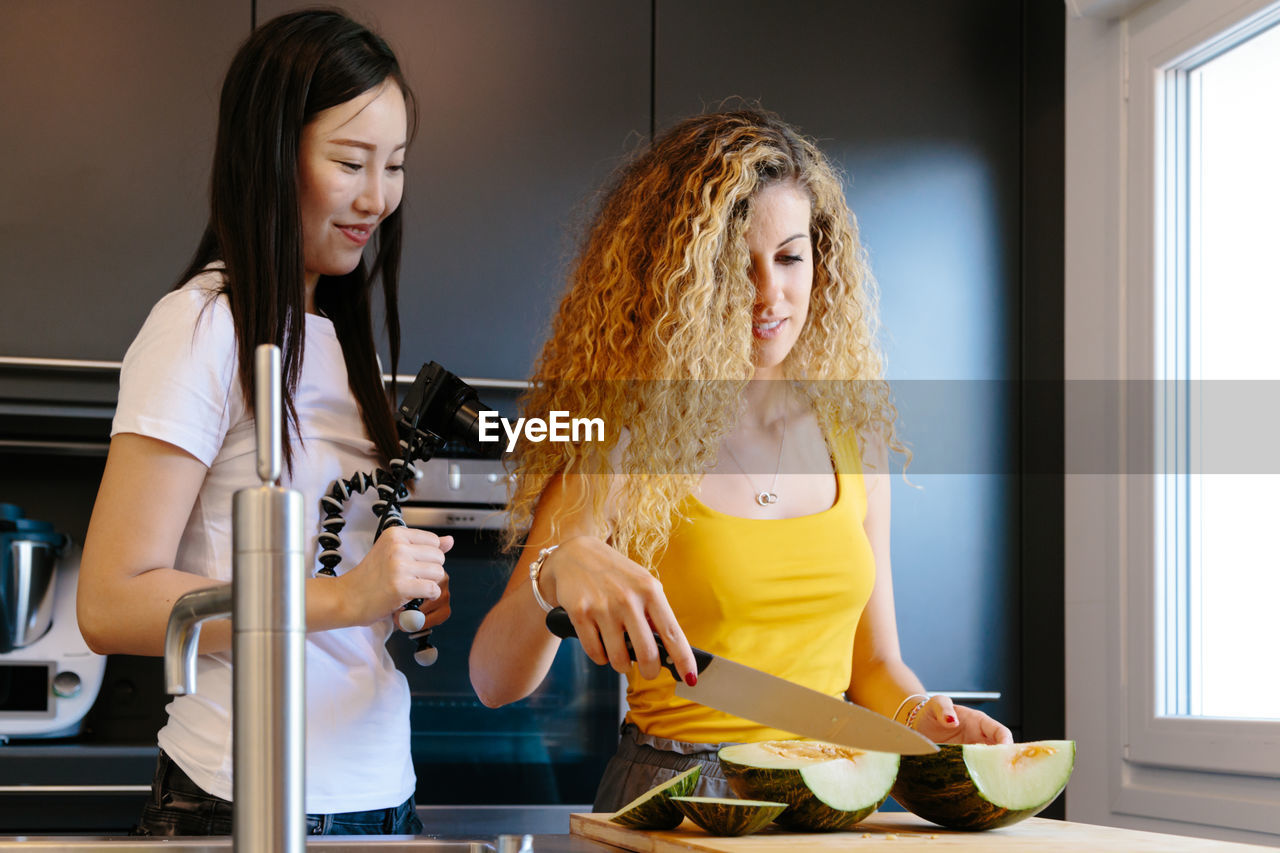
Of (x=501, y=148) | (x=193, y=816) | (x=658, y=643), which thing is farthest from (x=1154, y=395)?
(x=193, y=816)

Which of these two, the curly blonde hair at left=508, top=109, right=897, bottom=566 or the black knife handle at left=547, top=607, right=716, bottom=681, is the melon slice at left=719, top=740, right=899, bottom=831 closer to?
the black knife handle at left=547, top=607, right=716, bottom=681

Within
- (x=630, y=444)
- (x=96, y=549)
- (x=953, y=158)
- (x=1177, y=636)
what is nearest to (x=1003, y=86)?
(x=953, y=158)

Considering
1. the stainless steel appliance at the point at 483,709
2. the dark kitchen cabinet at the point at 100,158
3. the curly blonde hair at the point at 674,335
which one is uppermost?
the dark kitchen cabinet at the point at 100,158

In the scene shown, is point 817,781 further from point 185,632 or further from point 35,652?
point 35,652

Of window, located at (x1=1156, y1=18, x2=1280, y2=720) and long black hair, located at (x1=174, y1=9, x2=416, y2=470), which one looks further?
window, located at (x1=1156, y1=18, x2=1280, y2=720)

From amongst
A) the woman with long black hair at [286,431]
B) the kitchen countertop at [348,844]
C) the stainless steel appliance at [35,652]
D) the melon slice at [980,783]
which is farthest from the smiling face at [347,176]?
the stainless steel appliance at [35,652]

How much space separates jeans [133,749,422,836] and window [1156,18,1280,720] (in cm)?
139

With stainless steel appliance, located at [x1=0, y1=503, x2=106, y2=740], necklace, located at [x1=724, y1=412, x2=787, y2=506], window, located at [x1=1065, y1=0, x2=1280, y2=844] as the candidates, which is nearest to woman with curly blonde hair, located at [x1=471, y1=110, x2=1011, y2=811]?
necklace, located at [x1=724, y1=412, x2=787, y2=506]

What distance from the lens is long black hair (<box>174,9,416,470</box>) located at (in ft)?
3.57

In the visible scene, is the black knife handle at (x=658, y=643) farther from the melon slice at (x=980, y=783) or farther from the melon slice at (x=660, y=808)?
the melon slice at (x=980, y=783)

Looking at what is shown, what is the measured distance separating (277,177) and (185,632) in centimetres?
55

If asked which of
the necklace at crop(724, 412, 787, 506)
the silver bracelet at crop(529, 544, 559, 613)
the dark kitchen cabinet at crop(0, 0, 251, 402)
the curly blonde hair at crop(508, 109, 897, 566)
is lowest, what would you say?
the silver bracelet at crop(529, 544, 559, 613)

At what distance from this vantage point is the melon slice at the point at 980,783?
97 centimetres

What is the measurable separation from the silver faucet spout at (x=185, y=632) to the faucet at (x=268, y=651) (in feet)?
0.06
